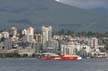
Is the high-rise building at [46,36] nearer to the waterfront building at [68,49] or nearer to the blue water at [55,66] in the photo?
the waterfront building at [68,49]

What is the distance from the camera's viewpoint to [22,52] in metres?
144

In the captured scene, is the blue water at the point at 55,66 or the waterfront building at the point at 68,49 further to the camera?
the waterfront building at the point at 68,49

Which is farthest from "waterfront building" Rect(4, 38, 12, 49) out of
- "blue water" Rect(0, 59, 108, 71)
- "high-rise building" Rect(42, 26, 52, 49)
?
"blue water" Rect(0, 59, 108, 71)

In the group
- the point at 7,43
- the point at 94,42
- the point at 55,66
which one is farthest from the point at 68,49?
the point at 55,66

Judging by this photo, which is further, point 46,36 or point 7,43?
point 46,36

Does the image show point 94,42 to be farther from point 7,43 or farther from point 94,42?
point 7,43

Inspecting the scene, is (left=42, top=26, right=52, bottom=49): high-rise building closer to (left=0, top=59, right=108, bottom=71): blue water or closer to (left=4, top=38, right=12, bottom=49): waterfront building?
(left=4, top=38, right=12, bottom=49): waterfront building

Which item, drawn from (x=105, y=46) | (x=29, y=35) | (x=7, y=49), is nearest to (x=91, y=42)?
(x=105, y=46)

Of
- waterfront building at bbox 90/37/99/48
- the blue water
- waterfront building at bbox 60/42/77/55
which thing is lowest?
the blue water

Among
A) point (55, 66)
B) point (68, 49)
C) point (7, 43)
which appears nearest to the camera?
point (55, 66)

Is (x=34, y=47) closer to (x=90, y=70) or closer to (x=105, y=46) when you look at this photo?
(x=105, y=46)

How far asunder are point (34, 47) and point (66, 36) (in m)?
32.4

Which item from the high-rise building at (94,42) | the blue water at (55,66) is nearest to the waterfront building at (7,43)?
the high-rise building at (94,42)

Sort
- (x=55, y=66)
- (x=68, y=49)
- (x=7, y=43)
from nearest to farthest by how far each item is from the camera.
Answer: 1. (x=55, y=66)
2. (x=68, y=49)
3. (x=7, y=43)
